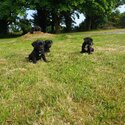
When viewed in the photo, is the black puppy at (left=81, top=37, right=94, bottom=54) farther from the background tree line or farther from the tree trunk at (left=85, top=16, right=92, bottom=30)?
the tree trunk at (left=85, top=16, right=92, bottom=30)

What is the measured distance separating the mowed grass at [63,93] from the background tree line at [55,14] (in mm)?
28776

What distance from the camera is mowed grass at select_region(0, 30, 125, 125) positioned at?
7.07 m

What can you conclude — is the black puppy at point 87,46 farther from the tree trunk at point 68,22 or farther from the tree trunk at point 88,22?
the tree trunk at point 88,22

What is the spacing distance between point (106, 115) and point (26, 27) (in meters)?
39.6

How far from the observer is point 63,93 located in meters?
8.14

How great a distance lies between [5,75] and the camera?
9.70m

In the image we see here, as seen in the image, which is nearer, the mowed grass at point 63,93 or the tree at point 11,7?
the mowed grass at point 63,93

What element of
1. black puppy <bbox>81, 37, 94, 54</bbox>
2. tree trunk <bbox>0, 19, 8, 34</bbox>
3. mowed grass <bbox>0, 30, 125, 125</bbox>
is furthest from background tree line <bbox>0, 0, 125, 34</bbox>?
mowed grass <bbox>0, 30, 125, 125</bbox>

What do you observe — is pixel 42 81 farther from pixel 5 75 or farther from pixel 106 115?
pixel 106 115

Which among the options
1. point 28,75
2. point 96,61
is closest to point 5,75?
point 28,75

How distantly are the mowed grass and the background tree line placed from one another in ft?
94.4

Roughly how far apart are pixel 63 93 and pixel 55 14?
35.6m

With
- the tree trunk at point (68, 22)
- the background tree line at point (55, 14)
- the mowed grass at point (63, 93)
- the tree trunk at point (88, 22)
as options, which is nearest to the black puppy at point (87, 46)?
the mowed grass at point (63, 93)

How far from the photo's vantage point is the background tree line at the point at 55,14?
39.1 m
